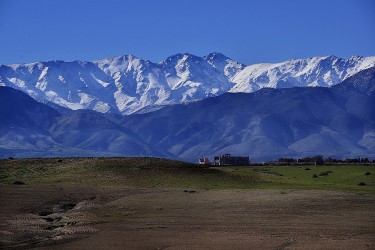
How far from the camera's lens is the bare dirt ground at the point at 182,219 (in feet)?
122

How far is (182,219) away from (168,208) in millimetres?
5142

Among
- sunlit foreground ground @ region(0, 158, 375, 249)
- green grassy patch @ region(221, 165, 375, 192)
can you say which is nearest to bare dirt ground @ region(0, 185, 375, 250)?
sunlit foreground ground @ region(0, 158, 375, 249)

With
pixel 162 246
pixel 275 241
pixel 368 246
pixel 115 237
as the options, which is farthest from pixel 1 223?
pixel 368 246

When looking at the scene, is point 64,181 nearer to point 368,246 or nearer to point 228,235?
point 228,235

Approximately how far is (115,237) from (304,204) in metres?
18.7

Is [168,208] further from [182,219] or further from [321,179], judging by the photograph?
[321,179]

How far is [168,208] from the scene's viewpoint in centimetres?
5066

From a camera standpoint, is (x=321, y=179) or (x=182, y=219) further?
(x=321, y=179)

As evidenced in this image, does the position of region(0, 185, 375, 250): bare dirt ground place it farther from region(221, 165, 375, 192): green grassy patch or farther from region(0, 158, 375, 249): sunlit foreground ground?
region(221, 165, 375, 192): green grassy patch

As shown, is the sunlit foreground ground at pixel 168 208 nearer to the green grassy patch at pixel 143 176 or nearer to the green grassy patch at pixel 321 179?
the green grassy patch at pixel 143 176

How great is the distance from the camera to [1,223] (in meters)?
42.5

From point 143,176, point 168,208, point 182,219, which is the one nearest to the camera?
point 182,219

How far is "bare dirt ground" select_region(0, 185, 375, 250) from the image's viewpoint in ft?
122

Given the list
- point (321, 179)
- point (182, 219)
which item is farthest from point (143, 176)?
point (182, 219)
